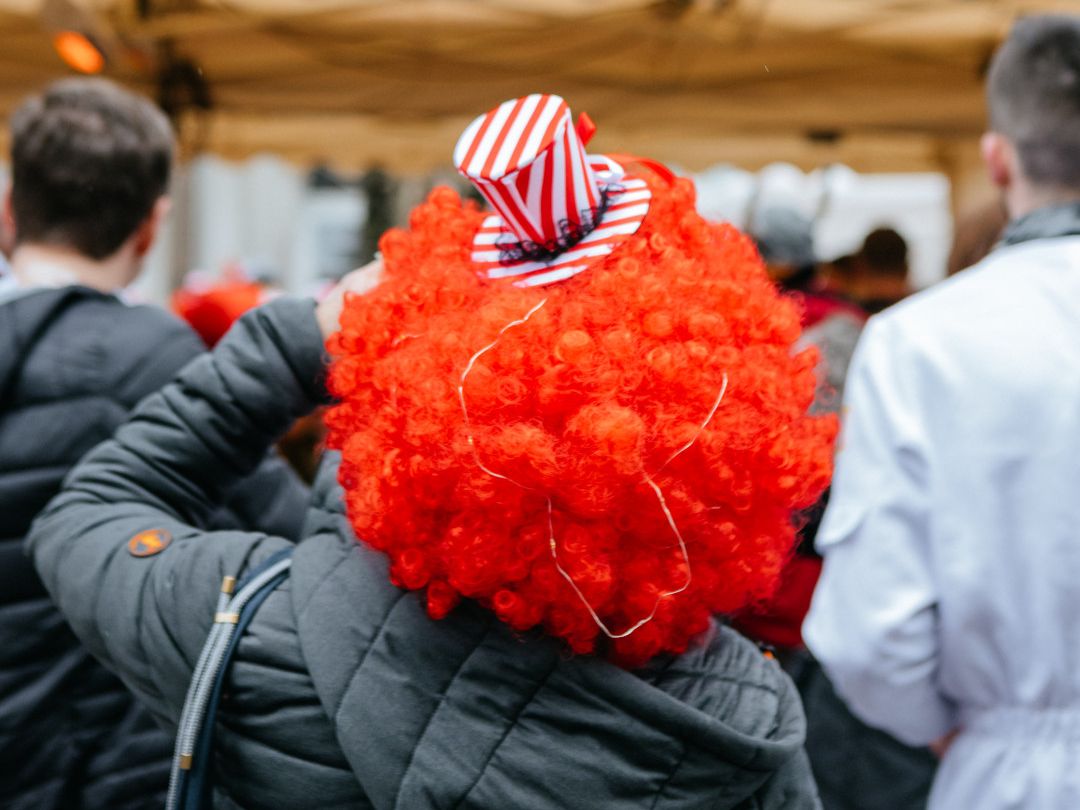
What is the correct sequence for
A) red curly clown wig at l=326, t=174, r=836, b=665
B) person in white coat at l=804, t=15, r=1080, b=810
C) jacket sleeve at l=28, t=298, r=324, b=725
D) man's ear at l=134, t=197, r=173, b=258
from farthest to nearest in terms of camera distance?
man's ear at l=134, t=197, r=173, b=258, person in white coat at l=804, t=15, r=1080, b=810, jacket sleeve at l=28, t=298, r=324, b=725, red curly clown wig at l=326, t=174, r=836, b=665

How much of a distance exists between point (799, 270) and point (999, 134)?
1.67 m

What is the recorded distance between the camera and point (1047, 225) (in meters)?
1.38

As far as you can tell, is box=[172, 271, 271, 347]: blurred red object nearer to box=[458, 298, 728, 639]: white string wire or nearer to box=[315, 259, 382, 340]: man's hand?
box=[315, 259, 382, 340]: man's hand

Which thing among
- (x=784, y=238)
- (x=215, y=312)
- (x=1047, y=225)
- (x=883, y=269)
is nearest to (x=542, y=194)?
(x=1047, y=225)

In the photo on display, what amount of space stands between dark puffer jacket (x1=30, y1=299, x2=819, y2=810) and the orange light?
2.86 meters

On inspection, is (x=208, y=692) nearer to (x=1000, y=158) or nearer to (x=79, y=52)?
(x=1000, y=158)

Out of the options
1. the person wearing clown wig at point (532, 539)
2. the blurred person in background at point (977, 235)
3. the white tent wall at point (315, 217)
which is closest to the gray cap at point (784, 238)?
the blurred person in background at point (977, 235)

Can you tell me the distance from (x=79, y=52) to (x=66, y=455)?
2.55 metres

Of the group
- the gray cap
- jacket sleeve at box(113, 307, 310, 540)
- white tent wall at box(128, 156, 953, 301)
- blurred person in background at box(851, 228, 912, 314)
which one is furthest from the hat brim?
white tent wall at box(128, 156, 953, 301)

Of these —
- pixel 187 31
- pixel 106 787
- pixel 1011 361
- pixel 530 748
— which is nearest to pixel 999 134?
pixel 1011 361

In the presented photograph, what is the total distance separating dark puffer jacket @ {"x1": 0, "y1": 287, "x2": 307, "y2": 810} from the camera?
4.80 ft

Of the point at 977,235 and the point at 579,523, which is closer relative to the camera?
the point at 579,523

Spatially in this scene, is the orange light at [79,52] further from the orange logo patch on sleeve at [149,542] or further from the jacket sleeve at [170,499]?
the orange logo patch on sleeve at [149,542]

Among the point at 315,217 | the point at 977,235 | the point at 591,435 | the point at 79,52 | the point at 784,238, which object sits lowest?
the point at 315,217
